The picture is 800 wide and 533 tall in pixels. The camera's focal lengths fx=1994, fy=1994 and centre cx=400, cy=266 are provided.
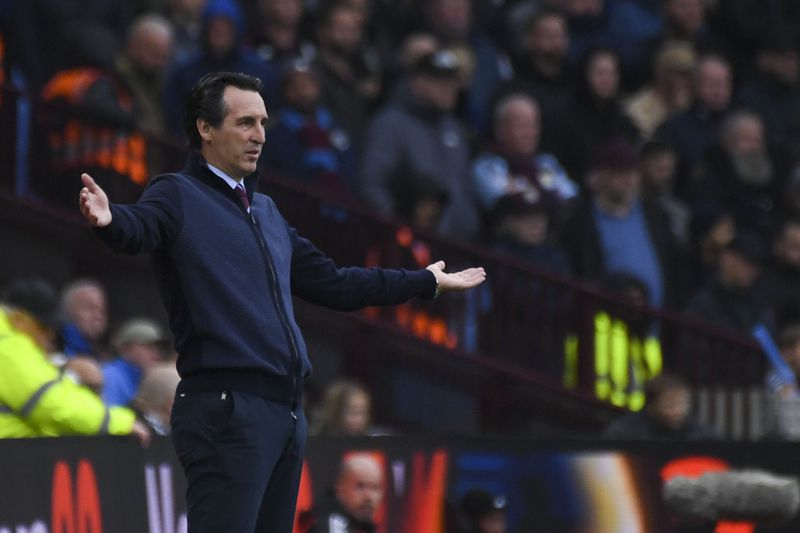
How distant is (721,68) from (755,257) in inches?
106

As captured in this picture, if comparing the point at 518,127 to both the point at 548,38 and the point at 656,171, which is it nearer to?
the point at 548,38

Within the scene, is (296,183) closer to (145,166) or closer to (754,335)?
(145,166)

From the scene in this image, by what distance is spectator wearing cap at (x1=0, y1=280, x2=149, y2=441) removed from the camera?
7.57 meters

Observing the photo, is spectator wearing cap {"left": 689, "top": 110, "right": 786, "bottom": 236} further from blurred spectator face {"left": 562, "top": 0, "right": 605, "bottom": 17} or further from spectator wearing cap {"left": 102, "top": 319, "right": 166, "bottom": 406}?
spectator wearing cap {"left": 102, "top": 319, "right": 166, "bottom": 406}

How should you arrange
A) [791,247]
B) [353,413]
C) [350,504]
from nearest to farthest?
[350,504]
[353,413]
[791,247]

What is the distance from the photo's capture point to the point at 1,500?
23.8 ft

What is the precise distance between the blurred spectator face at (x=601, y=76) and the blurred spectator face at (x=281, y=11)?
2395 mm

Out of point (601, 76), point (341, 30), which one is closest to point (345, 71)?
point (341, 30)

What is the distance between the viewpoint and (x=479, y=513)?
9.34 meters

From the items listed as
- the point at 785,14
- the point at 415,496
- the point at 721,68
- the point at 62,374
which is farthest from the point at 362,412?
the point at 785,14

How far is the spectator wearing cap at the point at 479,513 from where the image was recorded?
931 cm

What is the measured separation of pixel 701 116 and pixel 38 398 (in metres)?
8.99

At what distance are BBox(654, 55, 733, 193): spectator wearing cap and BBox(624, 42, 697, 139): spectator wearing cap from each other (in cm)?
8

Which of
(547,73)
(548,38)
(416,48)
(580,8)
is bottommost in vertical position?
(416,48)
